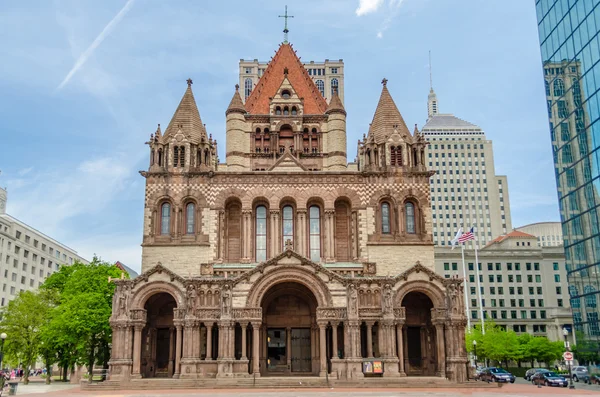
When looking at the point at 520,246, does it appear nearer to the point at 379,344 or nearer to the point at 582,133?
the point at 582,133

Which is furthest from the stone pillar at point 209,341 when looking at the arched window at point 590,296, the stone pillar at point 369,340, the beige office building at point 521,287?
the beige office building at point 521,287

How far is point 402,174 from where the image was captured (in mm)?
47875

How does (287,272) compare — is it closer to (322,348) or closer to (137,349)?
(322,348)

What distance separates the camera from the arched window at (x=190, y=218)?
4675 centimetres

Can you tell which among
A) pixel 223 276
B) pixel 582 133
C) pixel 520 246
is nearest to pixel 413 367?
pixel 223 276

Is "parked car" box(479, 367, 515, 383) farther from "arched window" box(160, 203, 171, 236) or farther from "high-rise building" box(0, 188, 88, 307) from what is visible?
"high-rise building" box(0, 188, 88, 307)

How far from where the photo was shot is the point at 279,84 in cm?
6544

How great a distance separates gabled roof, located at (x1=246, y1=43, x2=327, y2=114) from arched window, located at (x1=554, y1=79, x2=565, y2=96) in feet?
78.7

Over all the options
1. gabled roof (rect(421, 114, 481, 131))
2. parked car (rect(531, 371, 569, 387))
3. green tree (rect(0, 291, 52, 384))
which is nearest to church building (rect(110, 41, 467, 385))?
parked car (rect(531, 371, 569, 387))

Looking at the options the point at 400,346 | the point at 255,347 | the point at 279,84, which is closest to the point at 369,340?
the point at 400,346

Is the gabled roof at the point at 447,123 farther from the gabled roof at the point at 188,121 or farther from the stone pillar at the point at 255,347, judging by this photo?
the stone pillar at the point at 255,347

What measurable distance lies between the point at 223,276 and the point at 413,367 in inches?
619

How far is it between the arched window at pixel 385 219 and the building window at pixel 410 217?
146 centimetres

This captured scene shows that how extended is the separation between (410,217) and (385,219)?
207 cm
